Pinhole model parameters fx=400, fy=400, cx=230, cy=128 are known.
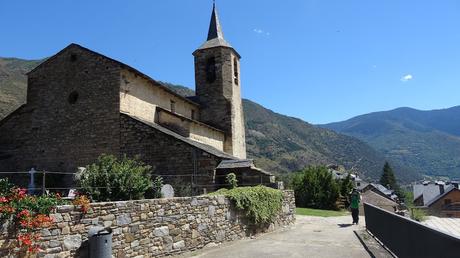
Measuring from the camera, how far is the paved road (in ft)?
36.7

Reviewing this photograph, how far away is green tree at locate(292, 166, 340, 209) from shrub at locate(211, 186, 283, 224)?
51.0 feet

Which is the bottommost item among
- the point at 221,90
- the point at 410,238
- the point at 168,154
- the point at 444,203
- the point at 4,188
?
the point at 444,203

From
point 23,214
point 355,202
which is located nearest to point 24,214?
point 23,214

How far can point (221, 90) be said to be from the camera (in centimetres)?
3102

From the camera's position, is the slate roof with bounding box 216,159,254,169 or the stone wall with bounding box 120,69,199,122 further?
the stone wall with bounding box 120,69,199,122

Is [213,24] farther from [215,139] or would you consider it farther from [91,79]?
[91,79]

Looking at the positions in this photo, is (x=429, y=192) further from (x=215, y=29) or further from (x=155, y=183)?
(x=155, y=183)

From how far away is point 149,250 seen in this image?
33.8 ft

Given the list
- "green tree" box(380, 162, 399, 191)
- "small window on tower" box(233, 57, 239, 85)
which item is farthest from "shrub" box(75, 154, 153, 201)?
"green tree" box(380, 162, 399, 191)

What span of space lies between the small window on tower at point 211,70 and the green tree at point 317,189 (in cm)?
1122

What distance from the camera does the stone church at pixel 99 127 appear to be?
1855cm

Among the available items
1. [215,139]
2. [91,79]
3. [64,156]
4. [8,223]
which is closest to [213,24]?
[215,139]

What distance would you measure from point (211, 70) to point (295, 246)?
21.4 m

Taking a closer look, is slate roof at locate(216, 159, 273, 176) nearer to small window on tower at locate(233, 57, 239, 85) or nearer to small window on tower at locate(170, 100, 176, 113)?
small window on tower at locate(170, 100, 176, 113)
